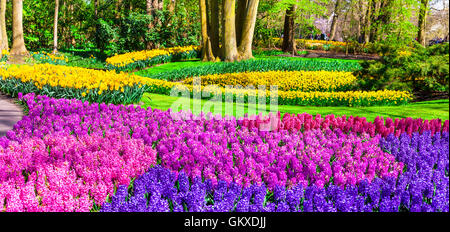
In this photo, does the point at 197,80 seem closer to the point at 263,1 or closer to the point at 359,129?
the point at 359,129

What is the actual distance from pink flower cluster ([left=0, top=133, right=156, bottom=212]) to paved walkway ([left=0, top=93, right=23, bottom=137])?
1810mm

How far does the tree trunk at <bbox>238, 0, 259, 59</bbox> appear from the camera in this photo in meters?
18.0

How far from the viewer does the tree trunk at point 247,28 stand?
59.2 feet

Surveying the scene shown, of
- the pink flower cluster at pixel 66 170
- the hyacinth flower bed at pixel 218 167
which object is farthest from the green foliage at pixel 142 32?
the pink flower cluster at pixel 66 170

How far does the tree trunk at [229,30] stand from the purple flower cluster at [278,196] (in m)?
14.6

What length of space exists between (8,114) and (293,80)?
28.7ft

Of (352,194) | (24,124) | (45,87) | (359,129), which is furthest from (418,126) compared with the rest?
(45,87)

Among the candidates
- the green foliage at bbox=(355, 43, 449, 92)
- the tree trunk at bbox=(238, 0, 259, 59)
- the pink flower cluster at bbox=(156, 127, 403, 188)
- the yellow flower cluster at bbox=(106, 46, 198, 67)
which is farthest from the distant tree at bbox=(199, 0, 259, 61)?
the pink flower cluster at bbox=(156, 127, 403, 188)

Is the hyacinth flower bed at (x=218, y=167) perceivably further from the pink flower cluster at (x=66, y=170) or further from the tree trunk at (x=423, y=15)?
the tree trunk at (x=423, y=15)

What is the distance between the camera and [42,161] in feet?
12.1

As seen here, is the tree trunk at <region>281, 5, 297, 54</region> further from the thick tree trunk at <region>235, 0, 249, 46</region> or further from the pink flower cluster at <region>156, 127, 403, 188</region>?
the pink flower cluster at <region>156, 127, 403, 188</region>

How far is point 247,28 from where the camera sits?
18.3 metres
